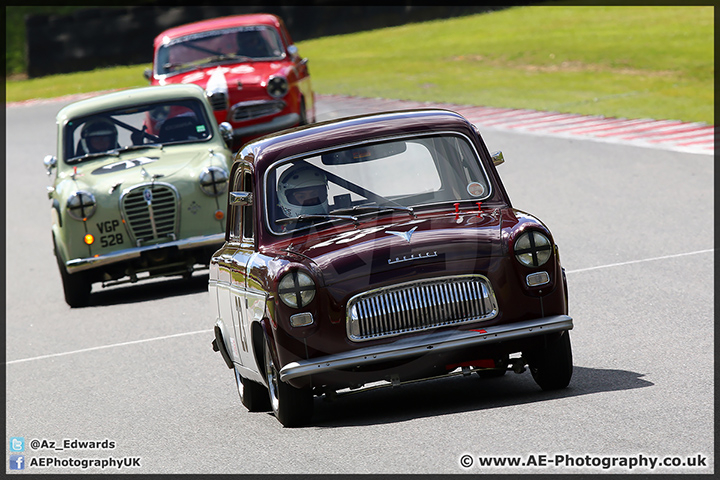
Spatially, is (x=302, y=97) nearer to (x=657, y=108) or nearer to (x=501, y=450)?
(x=657, y=108)

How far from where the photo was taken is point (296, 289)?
6676 mm

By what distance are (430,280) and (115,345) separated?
4.76 meters

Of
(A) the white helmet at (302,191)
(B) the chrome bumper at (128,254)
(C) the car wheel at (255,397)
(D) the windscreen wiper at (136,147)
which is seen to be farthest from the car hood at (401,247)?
(D) the windscreen wiper at (136,147)

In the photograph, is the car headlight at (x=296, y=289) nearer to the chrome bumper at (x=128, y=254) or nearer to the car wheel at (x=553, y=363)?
the car wheel at (x=553, y=363)

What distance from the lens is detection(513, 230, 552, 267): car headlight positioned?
6832 mm

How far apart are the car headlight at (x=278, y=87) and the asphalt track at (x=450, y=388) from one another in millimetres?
4581

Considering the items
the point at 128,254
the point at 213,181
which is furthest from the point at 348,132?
the point at 128,254

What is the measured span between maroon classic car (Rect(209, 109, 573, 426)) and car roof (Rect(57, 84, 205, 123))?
6784mm

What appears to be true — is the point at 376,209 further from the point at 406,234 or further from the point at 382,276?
the point at 382,276

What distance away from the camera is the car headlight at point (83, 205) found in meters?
13.0

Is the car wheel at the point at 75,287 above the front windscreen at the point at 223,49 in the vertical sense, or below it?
below

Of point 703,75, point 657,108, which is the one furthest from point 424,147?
point 703,75

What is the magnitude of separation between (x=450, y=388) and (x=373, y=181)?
1325 mm

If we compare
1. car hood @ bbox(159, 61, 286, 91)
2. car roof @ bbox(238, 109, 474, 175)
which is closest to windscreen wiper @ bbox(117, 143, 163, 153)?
car hood @ bbox(159, 61, 286, 91)
